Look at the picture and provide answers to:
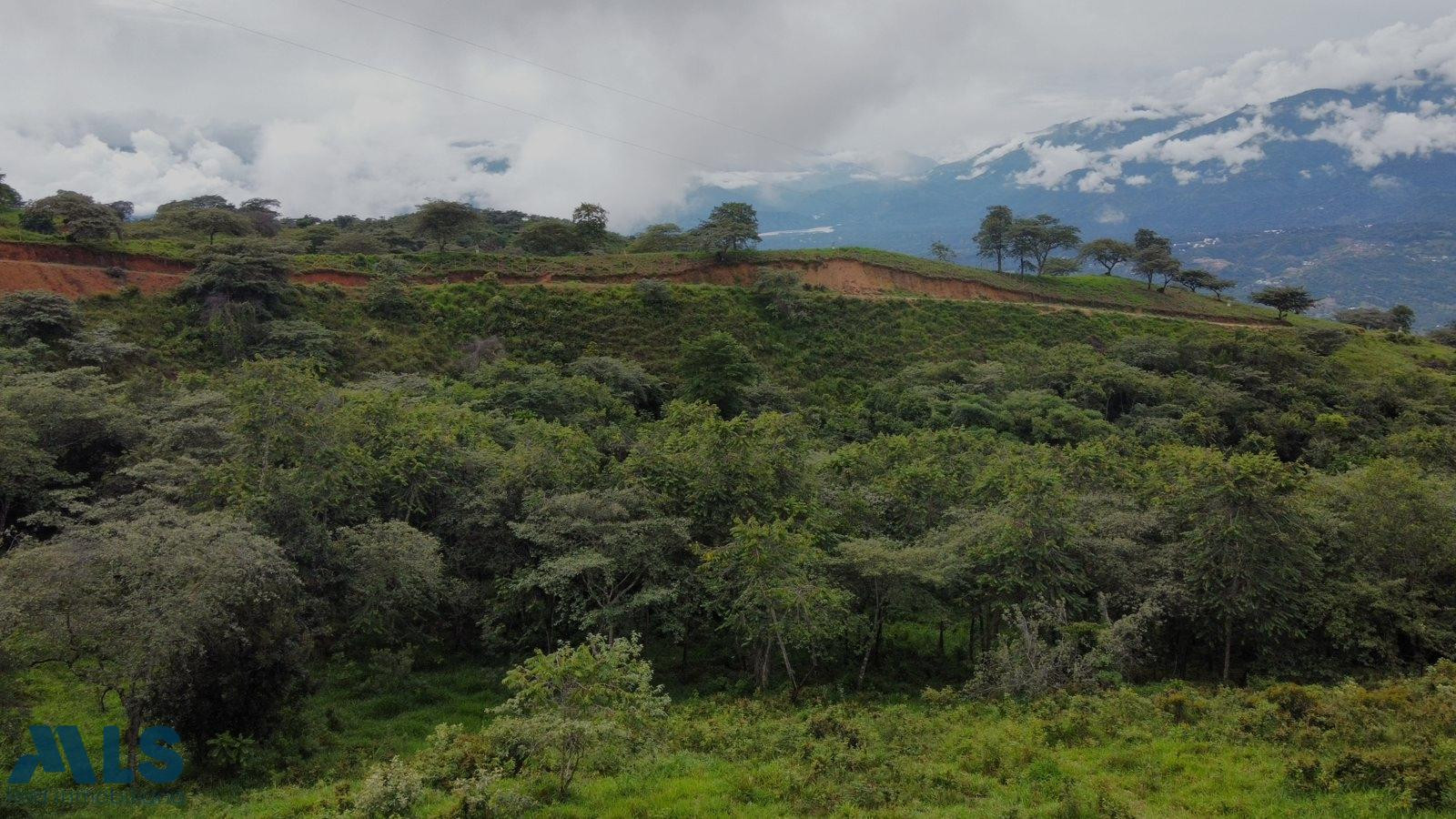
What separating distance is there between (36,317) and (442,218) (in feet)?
77.5

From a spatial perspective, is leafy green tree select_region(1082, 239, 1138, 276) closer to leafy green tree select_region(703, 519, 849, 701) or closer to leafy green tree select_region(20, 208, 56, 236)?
leafy green tree select_region(703, 519, 849, 701)

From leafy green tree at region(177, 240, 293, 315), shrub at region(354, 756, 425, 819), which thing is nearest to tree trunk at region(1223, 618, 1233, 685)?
shrub at region(354, 756, 425, 819)

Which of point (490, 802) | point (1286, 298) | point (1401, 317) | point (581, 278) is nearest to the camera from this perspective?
point (490, 802)

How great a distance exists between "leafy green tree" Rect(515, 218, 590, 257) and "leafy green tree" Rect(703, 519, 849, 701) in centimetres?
4409

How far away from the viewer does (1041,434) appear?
28.4 metres

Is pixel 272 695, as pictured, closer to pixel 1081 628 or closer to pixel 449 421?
pixel 449 421

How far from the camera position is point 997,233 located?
59156 millimetres

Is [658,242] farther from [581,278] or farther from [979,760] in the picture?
[979,760]

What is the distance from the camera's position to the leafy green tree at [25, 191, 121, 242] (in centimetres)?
3139

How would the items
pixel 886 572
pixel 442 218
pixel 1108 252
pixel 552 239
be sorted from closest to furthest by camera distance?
pixel 886 572
pixel 442 218
pixel 552 239
pixel 1108 252

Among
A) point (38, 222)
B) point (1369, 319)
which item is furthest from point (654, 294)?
point (1369, 319)

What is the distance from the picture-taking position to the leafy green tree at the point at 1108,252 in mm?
59375

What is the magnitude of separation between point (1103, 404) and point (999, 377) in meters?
4.90

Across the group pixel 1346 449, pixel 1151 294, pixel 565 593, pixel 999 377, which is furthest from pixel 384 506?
pixel 1151 294
